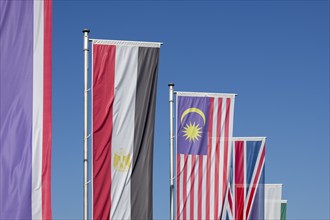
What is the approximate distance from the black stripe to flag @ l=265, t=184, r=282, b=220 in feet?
40.8

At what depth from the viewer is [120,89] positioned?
19.9 m

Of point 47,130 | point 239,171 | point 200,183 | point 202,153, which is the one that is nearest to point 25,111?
point 47,130

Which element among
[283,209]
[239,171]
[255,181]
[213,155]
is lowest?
[283,209]

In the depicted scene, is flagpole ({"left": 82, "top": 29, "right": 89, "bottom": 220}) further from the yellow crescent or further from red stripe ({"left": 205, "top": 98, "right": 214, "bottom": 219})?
red stripe ({"left": 205, "top": 98, "right": 214, "bottom": 219})

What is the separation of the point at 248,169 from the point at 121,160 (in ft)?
29.8

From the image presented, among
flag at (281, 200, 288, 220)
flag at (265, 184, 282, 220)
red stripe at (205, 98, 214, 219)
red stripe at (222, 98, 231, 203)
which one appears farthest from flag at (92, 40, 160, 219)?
flag at (281, 200, 288, 220)

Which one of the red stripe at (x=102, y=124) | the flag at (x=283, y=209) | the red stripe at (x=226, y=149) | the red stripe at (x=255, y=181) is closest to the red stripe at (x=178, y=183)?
the red stripe at (x=226, y=149)

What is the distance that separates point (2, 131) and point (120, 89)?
13.0 feet

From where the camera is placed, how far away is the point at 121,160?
1970 centimetres

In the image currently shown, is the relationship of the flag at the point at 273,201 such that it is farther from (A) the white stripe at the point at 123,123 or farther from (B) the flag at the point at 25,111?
(B) the flag at the point at 25,111

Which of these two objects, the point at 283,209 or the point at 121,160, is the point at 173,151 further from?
the point at 283,209

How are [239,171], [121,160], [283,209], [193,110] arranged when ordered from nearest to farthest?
[121,160], [193,110], [239,171], [283,209]

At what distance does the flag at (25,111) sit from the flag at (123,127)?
2.64 meters

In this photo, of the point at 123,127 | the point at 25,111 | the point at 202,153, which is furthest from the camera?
the point at 202,153
